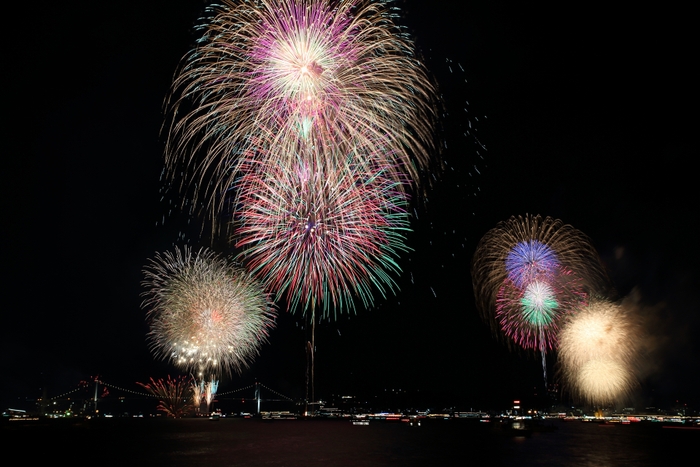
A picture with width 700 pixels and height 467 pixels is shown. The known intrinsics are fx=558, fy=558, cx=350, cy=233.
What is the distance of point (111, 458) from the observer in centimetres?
5869

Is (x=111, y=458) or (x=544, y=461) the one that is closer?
(x=544, y=461)

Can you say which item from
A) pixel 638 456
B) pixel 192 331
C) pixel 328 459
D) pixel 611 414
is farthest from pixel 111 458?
pixel 611 414

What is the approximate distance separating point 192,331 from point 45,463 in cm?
1805

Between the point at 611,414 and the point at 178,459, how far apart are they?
18010 centimetres

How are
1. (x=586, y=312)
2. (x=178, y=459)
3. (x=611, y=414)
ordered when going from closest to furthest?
(x=178, y=459) → (x=586, y=312) → (x=611, y=414)

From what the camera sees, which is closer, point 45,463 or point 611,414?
point 45,463

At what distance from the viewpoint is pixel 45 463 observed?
51.8m

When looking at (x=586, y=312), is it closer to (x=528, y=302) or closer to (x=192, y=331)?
(x=528, y=302)

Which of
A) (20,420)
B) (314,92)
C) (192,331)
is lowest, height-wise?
(20,420)

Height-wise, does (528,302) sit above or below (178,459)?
above

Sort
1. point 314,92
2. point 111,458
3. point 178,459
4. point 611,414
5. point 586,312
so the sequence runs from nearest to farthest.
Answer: point 314,92 < point 178,459 < point 111,458 < point 586,312 < point 611,414

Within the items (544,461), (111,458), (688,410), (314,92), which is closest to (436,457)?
(544,461)

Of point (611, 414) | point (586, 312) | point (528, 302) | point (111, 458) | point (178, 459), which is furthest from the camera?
point (611, 414)

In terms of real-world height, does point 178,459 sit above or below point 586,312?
below
